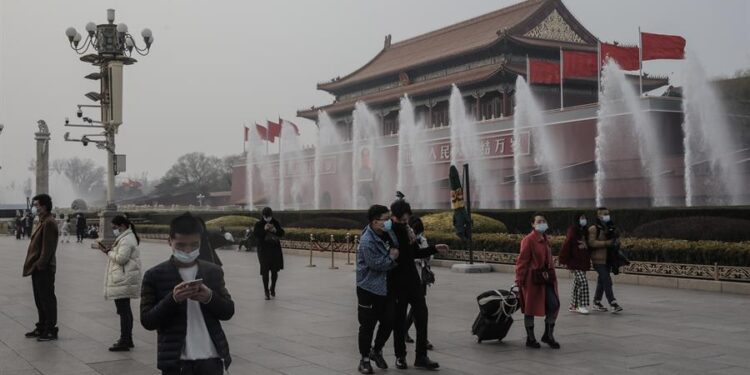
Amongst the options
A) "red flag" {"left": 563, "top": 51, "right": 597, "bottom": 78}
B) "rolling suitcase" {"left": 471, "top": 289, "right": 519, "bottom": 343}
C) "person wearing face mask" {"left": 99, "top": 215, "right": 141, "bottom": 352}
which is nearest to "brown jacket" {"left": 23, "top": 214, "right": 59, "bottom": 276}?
"person wearing face mask" {"left": 99, "top": 215, "right": 141, "bottom": 352}

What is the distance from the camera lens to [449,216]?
18859mm

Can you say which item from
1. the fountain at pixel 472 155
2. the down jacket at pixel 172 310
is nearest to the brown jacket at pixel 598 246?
the down jacket at pixel 172 310

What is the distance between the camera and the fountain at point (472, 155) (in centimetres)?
3316

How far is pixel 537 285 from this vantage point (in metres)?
7.04

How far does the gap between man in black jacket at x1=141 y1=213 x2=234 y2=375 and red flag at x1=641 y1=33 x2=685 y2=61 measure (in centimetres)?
2566

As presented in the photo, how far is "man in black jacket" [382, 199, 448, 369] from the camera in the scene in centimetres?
609

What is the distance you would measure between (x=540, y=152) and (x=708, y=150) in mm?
6408

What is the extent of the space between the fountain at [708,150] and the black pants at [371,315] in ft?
72.9

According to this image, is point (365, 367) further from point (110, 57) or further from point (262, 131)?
point (262, 131)

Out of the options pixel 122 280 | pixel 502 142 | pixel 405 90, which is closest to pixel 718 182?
pixel 502 142

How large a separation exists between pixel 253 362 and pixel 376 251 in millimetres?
1458

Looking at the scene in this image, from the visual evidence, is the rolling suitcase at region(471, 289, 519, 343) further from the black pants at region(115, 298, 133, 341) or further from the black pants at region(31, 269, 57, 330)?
the black pants at region(31, 269, 57, 330)

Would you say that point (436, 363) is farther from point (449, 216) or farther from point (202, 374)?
point (449, 216)

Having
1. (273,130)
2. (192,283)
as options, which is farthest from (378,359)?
(273,130)
